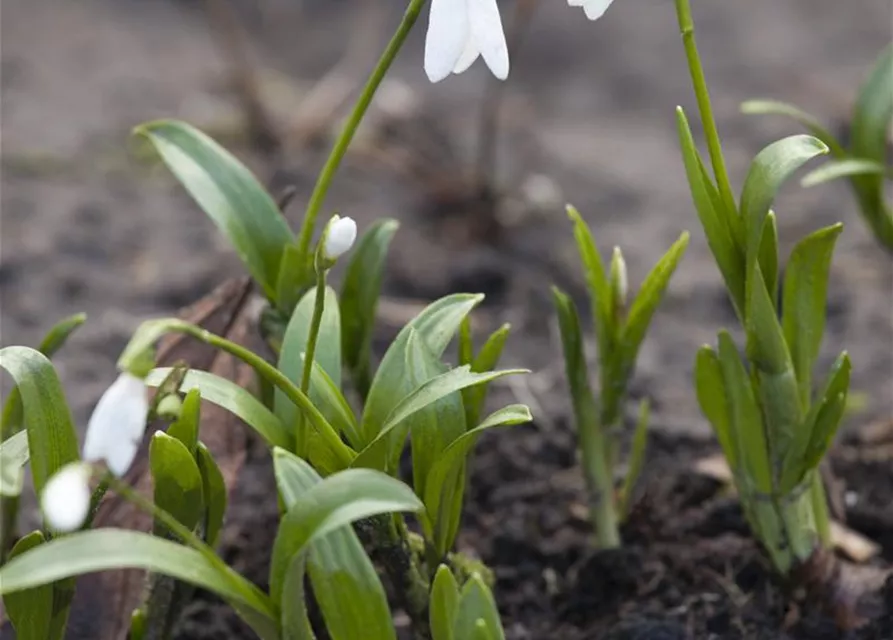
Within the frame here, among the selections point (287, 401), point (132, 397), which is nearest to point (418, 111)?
point (287, 401)

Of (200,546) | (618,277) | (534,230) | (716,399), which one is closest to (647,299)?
(618,277)

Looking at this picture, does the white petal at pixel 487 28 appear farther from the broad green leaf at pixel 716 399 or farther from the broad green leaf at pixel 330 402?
the broad green leaf at pixel 716 399

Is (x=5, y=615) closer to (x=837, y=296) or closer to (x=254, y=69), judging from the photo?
(x=837, y=296)

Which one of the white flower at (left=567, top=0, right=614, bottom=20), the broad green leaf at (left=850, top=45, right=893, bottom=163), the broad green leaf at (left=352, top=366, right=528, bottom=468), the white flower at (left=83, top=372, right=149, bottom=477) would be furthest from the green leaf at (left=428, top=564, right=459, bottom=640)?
the broad green leaf at (left=850, top=45, right=893, bottom=163)

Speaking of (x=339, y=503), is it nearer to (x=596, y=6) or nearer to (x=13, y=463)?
(x=13, y=463)

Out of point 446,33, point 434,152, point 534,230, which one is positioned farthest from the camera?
point 434,152

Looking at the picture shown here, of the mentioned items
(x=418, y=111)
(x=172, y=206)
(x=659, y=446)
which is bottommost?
(x=659, y=446)

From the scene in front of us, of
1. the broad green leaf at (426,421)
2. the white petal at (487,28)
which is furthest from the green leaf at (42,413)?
the white petal at (487,28)
